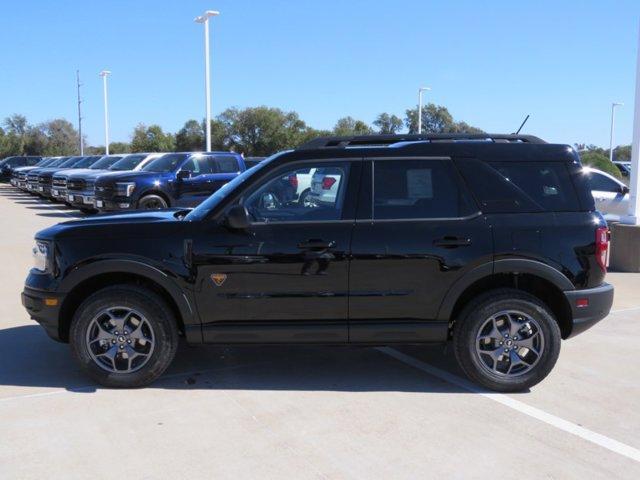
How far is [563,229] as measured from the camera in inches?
186

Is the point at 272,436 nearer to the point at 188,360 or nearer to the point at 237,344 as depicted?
the point at 237,344

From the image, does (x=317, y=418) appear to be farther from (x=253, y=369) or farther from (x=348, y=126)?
(x=348, y=126)

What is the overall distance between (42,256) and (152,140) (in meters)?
64.9

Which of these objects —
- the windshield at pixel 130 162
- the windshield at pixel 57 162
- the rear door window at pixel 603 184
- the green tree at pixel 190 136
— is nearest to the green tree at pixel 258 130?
the green tree at pixel 190 136

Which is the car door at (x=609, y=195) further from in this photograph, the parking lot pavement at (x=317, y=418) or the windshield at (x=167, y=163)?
the windshield at (x=167, y=163)

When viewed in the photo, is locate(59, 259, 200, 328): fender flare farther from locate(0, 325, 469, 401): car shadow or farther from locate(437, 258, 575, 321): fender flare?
locate(437, 258, 575, 321): fender flare

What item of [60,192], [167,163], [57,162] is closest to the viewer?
[167,163]

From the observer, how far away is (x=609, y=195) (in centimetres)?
1291

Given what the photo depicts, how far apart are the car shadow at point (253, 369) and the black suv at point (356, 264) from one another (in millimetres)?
352

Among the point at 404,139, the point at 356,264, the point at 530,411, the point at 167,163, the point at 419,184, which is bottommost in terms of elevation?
the point at 530,411

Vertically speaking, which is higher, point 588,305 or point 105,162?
point 105,162

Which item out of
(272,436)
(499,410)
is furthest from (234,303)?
(499,410)

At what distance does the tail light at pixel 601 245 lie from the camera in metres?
4.74

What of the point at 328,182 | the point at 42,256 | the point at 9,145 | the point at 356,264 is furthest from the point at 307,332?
the point at 9,145
